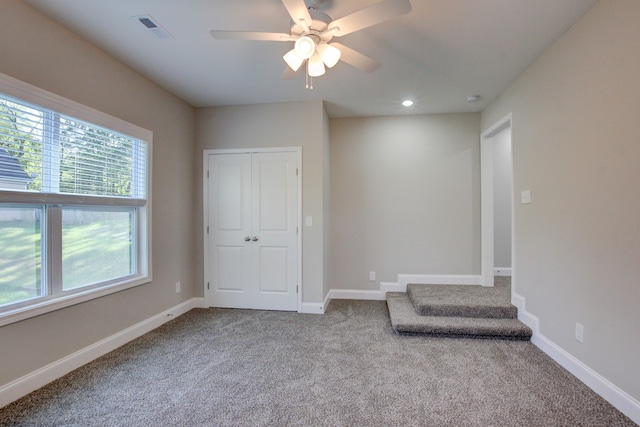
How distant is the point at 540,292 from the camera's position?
2.71 m

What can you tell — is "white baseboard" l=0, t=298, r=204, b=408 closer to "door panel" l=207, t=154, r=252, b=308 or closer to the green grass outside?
the green grass outside

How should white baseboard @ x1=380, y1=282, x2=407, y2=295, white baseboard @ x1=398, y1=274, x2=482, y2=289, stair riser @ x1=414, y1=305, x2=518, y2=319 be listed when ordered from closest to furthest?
stair riser @ x1=414, y1=305, x2=518, y2=319, white baseboard @ x1=398, y1=274, x2=482, y2=289, white baseboard @ x1=380, y1=282, x2=407, y2=295

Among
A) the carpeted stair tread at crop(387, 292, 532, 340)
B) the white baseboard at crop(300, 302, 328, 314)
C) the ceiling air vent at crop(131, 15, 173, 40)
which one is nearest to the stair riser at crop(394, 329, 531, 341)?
the carpeted stair tread at crop(387, 292, 532, 340)

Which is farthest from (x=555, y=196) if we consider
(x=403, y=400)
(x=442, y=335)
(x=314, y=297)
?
(x=314, y=297)

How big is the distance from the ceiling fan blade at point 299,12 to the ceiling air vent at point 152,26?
1179 millimetres

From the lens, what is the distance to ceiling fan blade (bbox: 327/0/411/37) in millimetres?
1509

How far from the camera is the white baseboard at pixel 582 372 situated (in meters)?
1.80

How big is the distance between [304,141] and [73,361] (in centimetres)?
303

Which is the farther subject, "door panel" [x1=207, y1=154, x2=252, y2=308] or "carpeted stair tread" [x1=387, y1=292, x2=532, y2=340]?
"door panel" [x1=207, y1=154, x2=252, y2=308]

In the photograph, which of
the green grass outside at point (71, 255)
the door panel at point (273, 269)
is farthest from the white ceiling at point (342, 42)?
the door panel at point (273, 269)

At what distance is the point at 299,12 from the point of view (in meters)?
1.67

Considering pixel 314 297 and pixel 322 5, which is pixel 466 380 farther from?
pixel 322 5

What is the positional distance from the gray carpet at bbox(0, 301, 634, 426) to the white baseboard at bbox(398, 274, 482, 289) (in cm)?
129

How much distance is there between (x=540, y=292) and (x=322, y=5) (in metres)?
2.96
